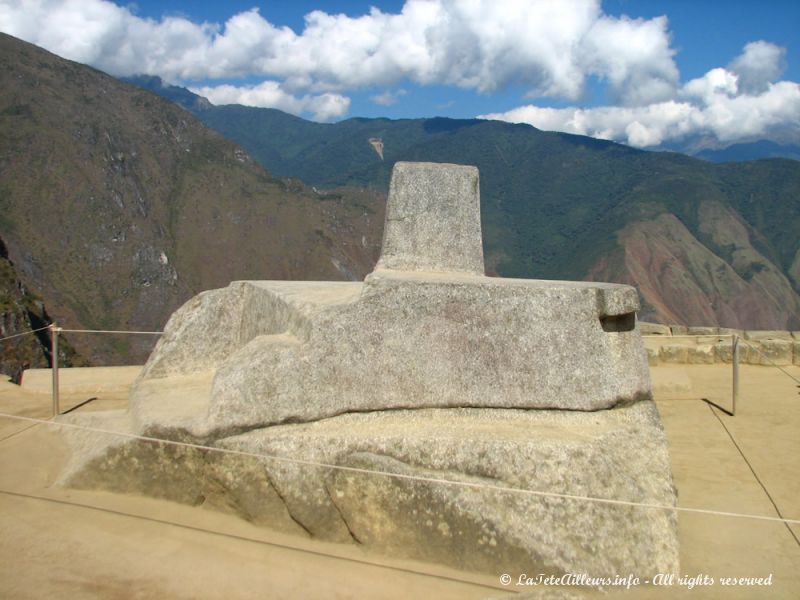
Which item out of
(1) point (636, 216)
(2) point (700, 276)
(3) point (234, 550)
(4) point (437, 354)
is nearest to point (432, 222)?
(4) point (437, 354)

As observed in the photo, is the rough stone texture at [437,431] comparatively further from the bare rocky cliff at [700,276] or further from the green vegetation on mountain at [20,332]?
the bare rocky cliff at [700,276]

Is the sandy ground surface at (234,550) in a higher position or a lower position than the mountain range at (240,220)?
lower

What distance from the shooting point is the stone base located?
160 inches

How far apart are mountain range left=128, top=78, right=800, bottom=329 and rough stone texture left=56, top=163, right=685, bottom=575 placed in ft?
179

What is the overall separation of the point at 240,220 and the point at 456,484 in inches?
2331

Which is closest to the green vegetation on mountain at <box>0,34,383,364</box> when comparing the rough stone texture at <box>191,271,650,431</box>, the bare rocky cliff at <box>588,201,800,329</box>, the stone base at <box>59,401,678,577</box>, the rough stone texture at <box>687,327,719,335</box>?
the bare rocky cliff at <box>588,201,800,329</box>

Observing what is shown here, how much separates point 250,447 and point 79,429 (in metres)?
1.73

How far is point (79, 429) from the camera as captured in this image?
5.34m

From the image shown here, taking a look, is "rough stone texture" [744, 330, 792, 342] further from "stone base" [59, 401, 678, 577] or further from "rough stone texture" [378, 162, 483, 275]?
"stone base" [59, 401, 678, 577]

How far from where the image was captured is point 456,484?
412 centimetres

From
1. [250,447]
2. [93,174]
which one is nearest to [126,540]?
[250,447]

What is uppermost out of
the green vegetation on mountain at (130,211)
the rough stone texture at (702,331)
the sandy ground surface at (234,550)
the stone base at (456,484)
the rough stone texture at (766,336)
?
the green vegetation on mountain at (130,211)

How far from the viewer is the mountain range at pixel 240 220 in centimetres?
4991

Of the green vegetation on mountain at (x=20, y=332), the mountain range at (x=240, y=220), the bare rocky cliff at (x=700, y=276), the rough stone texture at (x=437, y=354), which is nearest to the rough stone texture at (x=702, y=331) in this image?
the rough stone texture at (x=437, y=354)
